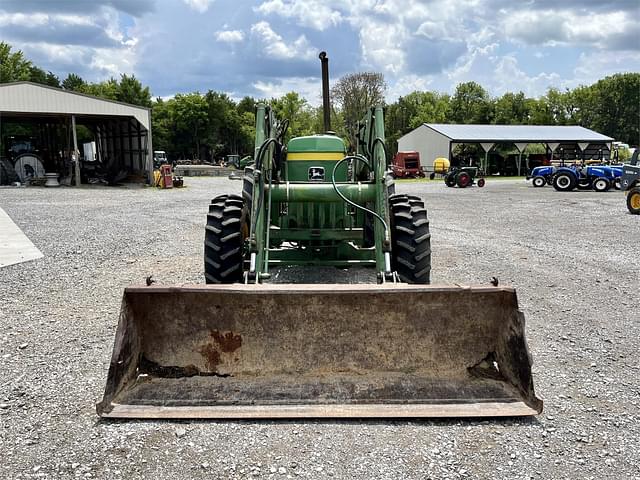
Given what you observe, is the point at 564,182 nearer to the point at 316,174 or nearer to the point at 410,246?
the point at 316,174

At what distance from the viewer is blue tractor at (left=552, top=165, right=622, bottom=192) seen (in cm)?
2408

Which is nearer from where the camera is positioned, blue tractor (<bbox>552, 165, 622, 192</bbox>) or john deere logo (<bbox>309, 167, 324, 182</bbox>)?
john deere logo (<bbox>309, 167, 324, 182</bbox>)

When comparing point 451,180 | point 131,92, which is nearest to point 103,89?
point 131,92

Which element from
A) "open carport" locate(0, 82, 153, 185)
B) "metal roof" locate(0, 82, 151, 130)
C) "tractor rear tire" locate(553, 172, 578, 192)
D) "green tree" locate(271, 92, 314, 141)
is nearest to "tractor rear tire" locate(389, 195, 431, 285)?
"tractor rear tire" locate(553, 172, 578, 192)

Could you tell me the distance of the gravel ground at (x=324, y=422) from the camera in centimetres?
295

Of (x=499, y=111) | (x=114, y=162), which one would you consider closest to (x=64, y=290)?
(x=114, y=162)

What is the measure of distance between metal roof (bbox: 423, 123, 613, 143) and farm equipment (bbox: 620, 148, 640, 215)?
2250cm

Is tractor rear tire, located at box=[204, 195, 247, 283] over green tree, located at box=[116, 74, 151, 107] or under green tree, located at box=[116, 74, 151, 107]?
under

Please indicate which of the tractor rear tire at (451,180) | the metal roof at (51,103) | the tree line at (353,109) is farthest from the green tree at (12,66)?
the tractor rear tire at (451,180)

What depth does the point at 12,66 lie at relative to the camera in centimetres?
5556

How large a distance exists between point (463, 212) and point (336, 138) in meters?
10.8

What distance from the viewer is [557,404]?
3.63m

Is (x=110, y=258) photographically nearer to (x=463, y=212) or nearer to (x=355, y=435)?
(x=355, y=435)

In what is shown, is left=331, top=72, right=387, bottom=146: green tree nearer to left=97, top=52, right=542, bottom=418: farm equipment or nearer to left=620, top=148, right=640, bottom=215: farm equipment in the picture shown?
left=620, top=148, right=640, bottom=215: farm equipment
